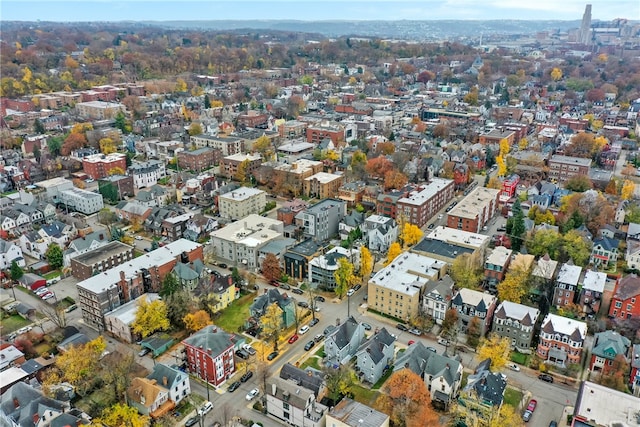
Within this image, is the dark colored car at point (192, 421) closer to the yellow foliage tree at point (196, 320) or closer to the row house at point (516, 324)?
the yellow foliage tree at point (196, 320)

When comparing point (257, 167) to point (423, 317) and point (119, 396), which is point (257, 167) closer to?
point (423, 317)

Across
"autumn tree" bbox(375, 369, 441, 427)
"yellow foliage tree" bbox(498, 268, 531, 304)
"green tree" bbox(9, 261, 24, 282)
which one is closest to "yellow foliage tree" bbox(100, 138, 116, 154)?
"green tree" bbox(9, 261, 24, 282)

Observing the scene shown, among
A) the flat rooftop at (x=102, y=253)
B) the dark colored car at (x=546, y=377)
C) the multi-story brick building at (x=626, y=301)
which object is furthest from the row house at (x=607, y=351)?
the flat rooftop at (x=102, y=253)

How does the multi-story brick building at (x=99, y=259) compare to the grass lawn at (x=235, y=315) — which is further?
the multi-story brick building at (x=99, y=259)

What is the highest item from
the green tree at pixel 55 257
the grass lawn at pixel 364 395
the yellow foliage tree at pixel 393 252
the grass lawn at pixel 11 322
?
the yellow foliage tree at pixel 393 252

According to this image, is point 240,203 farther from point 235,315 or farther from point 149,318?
point 149,318

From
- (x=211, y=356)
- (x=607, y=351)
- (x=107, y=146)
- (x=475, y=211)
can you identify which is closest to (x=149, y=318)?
(x=211, y=356)

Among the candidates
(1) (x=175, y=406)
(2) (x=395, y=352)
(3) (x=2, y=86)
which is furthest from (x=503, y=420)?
(3) (x=2, y=86)

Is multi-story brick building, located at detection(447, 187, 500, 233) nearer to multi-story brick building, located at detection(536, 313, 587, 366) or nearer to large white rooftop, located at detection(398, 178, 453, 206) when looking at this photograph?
large white rooftop, located at detection(398, 178, 453, 206)
